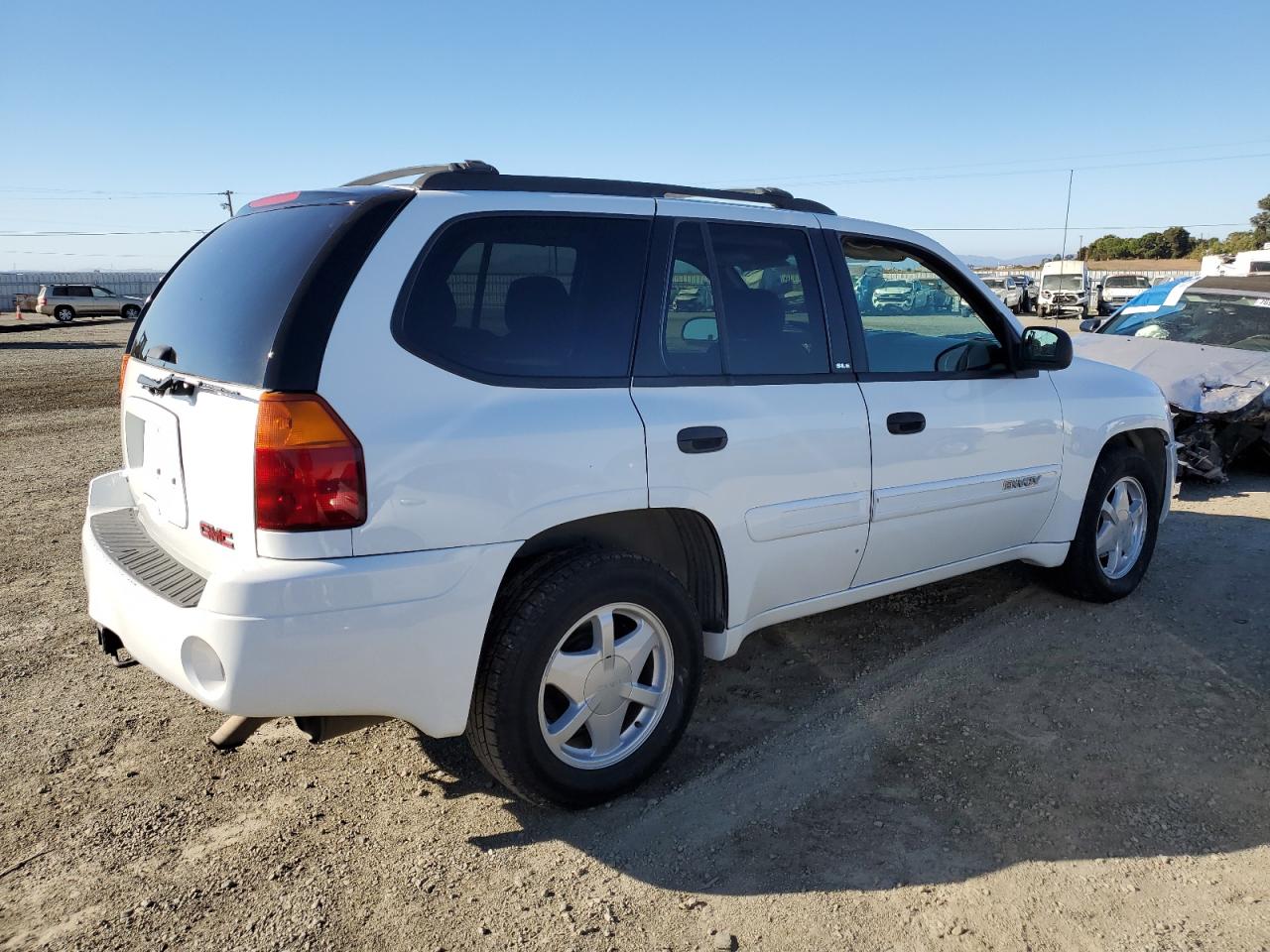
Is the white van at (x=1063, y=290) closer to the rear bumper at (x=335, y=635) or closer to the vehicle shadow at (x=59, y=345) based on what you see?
the vehicle shadow at (x=59, y=345)

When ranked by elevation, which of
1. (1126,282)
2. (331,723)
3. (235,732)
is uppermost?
(1126,282)

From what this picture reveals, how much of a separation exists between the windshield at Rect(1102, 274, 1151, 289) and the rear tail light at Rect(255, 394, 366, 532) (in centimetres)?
3875

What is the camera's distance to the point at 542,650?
108 inches

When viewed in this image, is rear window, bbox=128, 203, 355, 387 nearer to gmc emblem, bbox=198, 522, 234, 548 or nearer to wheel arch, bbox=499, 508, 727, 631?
gmc emblem, bbox=198, 522, 234, 548

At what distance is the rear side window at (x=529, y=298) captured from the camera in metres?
2.63

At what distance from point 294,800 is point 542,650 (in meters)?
1.03

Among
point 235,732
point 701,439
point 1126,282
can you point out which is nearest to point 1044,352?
point 701,439

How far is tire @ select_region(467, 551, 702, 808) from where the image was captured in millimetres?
2719

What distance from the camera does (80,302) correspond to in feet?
126

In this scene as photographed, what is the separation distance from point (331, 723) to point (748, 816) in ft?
4.27

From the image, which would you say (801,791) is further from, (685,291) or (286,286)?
(286,286)

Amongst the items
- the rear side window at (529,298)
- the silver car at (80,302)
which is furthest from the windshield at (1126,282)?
the rear side window at (529,298)

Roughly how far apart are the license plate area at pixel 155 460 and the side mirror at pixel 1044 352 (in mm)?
3258

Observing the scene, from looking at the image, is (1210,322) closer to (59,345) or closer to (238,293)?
(238,293)
